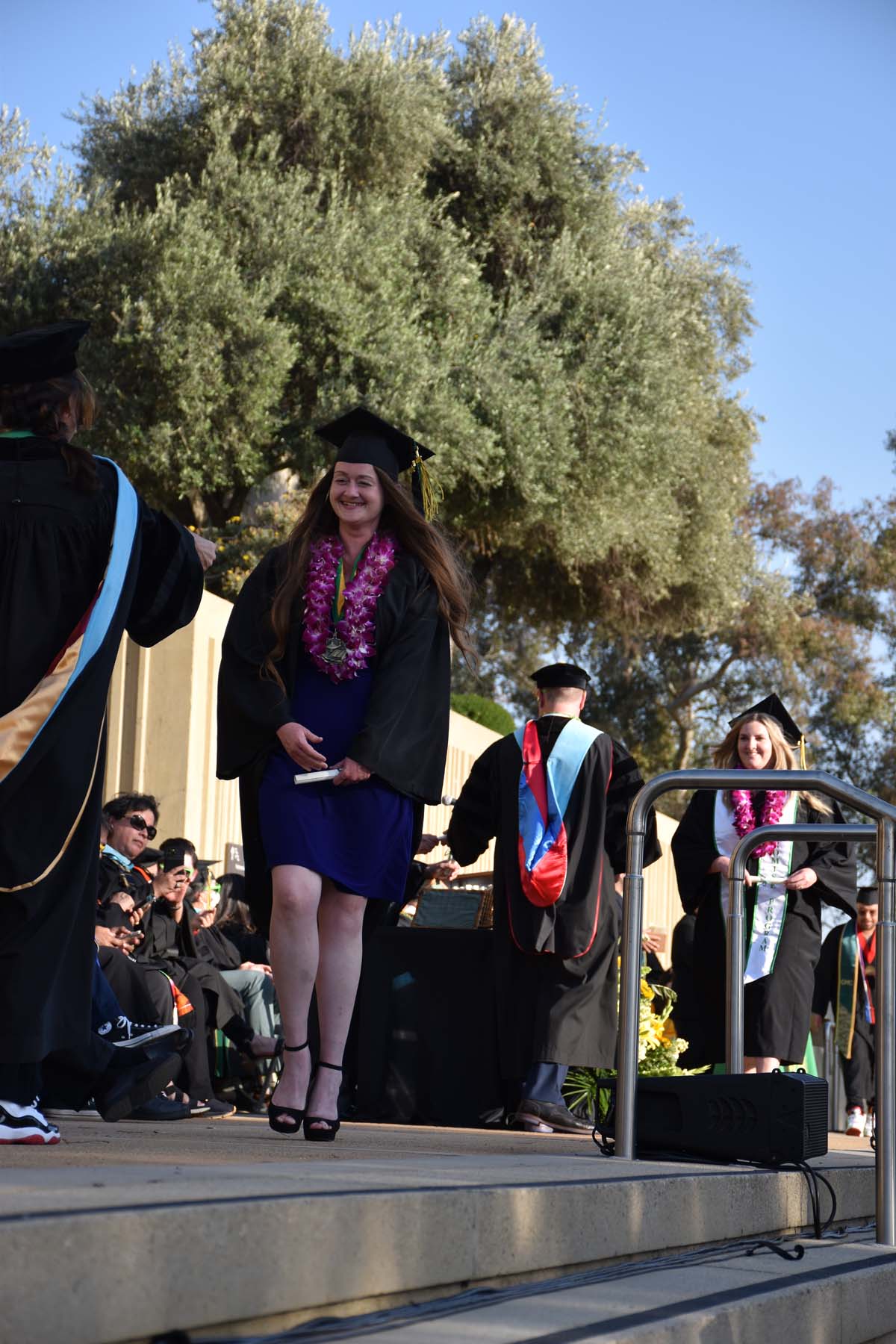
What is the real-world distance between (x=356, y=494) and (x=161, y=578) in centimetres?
82

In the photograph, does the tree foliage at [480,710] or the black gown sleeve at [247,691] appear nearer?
the black gown sleeve at [247,691]

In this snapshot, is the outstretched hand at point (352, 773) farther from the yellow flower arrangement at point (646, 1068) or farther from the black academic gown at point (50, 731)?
the yellow flower arrangement at point (646, 1068)

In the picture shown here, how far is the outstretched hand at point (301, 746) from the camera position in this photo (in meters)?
4.61

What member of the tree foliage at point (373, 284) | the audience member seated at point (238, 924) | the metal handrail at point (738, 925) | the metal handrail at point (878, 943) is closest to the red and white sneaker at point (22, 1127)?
the metal handrail at point (878, 943)

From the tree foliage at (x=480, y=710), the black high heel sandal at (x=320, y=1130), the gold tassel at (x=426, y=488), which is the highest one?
the tree foliage at (x=480, y=710)

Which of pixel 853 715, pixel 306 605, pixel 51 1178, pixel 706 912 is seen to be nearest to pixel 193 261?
pixel 706 912

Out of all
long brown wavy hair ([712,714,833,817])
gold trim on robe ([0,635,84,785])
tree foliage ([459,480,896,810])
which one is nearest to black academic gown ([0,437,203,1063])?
gold trim on robe ([0,635,84,785])

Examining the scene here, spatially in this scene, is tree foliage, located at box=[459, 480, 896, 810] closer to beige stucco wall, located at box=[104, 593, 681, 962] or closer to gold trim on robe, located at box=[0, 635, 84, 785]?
beige stucco wall, located at box=[104, 593, 681, 962]

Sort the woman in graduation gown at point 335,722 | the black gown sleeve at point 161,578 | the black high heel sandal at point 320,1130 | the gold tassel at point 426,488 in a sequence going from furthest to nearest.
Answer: the gold tassel at point 426,488, the woman in graduation gown at point 335,722, the black high heel sandal at point 320,1130, the black gown sleeve at point 161,578

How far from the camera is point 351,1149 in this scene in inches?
161

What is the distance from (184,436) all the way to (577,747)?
1283cm

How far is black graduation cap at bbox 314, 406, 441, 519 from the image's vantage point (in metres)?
4.96

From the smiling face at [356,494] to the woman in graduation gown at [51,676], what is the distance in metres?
0.81

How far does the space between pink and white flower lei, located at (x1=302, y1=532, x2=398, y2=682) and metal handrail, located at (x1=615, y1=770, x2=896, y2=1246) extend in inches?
35.0
